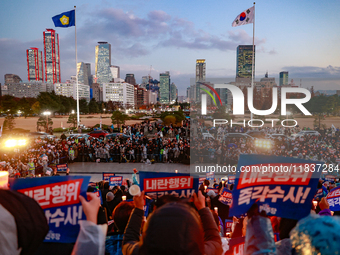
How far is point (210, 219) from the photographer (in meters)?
1.77

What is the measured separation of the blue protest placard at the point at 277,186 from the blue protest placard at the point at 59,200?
1.41 m

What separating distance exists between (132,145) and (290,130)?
14396 millimetres

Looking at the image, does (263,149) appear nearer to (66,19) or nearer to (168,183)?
(168,183)

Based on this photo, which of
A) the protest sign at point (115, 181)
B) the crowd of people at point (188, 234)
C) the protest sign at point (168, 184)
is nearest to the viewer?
the crowd of people at point (188, 234)

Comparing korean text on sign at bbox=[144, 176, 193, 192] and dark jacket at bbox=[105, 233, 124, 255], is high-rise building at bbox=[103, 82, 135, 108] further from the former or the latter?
dark jacket at bbox=[105, 233, 124, 255]

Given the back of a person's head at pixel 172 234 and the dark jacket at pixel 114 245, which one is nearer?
the back of a person's head at pixel 172 234

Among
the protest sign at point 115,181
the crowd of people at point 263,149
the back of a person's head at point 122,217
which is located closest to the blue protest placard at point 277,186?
the back of a person's head at point 122,217

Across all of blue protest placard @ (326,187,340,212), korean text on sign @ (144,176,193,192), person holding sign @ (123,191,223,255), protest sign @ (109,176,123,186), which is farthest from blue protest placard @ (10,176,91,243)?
protest sign @ (109,176,123,186)

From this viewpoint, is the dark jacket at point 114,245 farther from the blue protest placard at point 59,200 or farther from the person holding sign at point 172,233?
the person holding sign at point 172,233

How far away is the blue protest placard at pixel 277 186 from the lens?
188 cm

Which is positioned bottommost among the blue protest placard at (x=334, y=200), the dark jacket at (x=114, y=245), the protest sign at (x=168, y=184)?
the blue protest placard at (x=334, y=200)

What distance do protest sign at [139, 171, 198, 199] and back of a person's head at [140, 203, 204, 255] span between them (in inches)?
44.4

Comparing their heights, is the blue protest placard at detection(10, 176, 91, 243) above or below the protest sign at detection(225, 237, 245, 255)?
above

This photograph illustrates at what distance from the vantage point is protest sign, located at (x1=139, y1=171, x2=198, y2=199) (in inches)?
91.8
